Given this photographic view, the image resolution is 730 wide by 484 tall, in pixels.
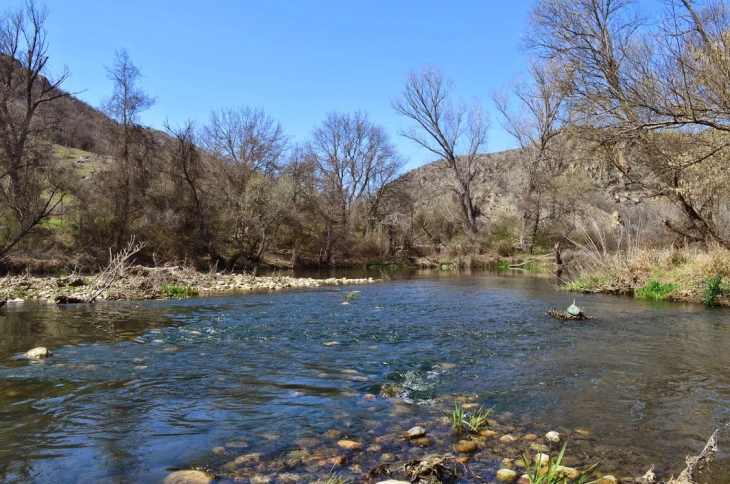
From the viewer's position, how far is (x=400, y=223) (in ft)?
125

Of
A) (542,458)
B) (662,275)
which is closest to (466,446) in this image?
(542,458)

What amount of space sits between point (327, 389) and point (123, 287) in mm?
10667

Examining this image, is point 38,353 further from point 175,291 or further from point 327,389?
point 175,291

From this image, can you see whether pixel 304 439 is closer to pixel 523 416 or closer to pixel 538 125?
pixel 523 416

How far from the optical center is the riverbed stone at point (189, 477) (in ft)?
10.1

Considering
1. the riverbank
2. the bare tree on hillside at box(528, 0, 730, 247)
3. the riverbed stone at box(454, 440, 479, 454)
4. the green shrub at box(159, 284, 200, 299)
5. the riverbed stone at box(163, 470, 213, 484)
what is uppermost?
the bare tree on hillside at box(528, 0, 730, 247)

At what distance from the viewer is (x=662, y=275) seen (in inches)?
531

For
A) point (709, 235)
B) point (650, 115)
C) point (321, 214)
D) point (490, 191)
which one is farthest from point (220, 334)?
point (490, 191)

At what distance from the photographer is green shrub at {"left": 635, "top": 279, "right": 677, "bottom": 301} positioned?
42.1ft

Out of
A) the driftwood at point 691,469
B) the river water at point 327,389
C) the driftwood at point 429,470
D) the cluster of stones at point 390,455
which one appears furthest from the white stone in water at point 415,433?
the driftwood at point 691,469

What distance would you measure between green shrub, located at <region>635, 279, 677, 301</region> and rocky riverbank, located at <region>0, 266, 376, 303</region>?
11.9 m

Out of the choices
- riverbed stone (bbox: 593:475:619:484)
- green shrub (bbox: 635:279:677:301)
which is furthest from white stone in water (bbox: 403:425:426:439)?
green shrub (bbox: 635:279:677:301)

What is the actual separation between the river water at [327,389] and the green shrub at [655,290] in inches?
119

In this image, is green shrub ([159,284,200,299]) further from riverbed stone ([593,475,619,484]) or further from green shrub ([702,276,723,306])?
green shrub ([702,276,723,306])
